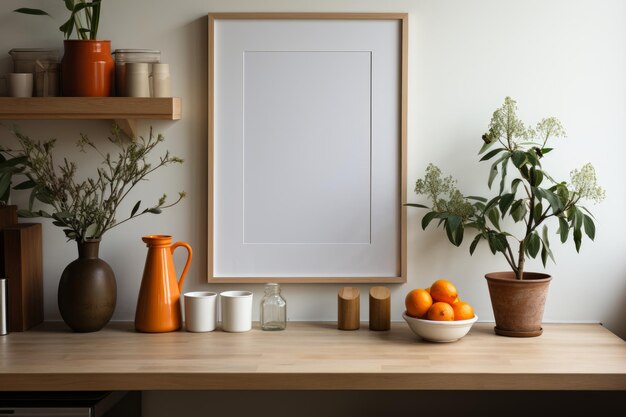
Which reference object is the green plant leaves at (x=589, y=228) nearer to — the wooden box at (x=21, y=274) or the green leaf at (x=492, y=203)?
the green leaf at (x=492, y=203)

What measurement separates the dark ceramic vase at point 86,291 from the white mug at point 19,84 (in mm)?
501

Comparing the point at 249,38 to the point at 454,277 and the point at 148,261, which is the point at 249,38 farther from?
the point at 454,277

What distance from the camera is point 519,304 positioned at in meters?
2.35

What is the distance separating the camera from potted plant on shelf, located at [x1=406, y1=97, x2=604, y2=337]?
2.32m

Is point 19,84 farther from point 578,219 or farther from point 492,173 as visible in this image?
point 578,219

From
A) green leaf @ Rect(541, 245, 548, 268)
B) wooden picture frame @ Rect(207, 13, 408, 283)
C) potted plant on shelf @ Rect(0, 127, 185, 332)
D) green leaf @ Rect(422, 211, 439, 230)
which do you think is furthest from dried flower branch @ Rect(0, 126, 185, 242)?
green leaf @ Rect(541, 245, 548, 268)

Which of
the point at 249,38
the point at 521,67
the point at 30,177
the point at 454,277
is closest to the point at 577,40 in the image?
the point at 521,67

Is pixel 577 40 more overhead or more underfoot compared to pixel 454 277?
more overhead

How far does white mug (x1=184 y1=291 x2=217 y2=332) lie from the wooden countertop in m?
0.03

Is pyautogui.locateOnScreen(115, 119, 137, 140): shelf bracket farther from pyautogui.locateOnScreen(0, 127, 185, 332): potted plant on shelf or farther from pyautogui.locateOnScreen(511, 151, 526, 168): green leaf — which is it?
pyautogui.locateOnScreen(511, 151, 526, 168): green leaf

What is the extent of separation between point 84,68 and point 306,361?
1.13m

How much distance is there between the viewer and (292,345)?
2281mm

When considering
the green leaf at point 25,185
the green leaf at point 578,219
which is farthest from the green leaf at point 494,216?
the green leaf at point 25,185

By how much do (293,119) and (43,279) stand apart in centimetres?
101
